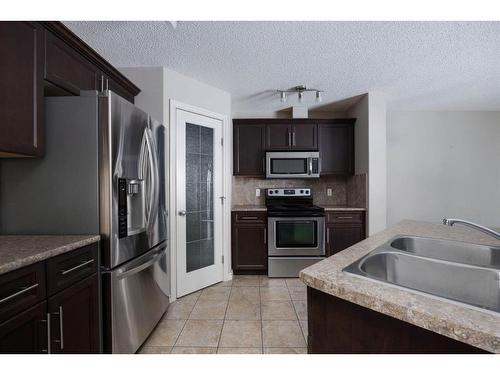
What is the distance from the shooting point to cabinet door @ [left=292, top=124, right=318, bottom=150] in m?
3.33

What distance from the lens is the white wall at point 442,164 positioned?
356 centimetres

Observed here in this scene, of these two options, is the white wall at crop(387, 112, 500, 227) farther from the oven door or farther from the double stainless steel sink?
the double stainless steel sink

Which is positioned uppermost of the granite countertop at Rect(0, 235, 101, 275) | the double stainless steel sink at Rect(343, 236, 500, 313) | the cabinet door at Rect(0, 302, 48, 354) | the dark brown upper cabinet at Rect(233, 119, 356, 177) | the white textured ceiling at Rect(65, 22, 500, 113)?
the white textured ceiling at Rect(65, 22, 500, 113)

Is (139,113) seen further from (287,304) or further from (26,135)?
(287,304)

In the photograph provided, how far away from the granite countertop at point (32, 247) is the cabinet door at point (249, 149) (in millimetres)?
2220

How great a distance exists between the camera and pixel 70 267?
3.82 feet

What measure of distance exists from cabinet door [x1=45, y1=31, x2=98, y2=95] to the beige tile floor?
1902mm

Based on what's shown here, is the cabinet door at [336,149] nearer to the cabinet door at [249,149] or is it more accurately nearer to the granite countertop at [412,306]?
the cabinet door at [249,149]

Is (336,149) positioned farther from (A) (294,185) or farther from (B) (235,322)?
(B) (235,322)

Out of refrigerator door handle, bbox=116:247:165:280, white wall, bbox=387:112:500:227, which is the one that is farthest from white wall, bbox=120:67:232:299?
white wall, bbox=387:112:500:227

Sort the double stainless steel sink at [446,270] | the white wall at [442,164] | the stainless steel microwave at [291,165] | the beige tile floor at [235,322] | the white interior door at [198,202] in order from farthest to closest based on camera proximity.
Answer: the white wall at [442,164]
the stainless steel microwave at [291,165]
the white interior door at [198,202]
the beige tile floor at [235,322]
the double stainless steel sink at [446,270]

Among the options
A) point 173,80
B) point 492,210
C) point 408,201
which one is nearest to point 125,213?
point 173,80

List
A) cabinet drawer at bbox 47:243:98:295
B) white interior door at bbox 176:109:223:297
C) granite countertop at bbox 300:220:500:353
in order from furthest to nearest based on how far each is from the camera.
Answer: white interior door at bbox 176:109:223:297
cabinet drawer at bbox 47:243:98:295
granite countertop at bbox 300:220:500:353

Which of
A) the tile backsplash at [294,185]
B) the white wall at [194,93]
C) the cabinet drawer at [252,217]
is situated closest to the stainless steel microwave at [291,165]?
the tile backsplash at [294,185]
